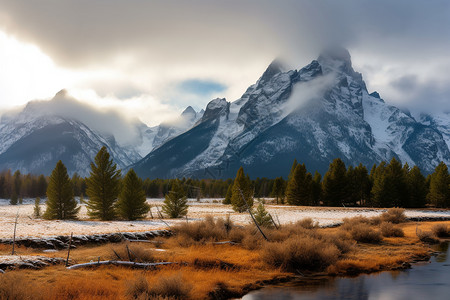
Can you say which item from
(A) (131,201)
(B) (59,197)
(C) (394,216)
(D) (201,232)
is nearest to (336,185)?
(C) (394,216)

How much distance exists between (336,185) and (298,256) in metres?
66.8

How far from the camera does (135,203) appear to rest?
46656mm

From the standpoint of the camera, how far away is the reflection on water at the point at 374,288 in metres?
16.6

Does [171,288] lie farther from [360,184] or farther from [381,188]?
[360,184]

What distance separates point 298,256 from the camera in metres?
21.9

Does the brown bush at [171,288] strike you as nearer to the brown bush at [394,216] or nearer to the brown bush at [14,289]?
the brown bush at [14,289]

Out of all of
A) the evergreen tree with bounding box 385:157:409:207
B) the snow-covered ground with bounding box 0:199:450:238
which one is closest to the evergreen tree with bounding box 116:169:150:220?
the snow-covered ground with bounding box 0:199:450:238

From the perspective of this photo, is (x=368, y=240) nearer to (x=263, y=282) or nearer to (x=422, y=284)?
(x=422, y=284)

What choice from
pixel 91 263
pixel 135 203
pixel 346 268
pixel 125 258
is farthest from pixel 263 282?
pixel 135 203

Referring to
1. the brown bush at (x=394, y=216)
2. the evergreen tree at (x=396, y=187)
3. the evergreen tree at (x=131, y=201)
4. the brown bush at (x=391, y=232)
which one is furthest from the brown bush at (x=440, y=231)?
the evergreen tree at (x=396, y=187)

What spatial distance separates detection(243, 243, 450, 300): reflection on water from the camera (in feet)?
54.3

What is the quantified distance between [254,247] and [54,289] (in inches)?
617

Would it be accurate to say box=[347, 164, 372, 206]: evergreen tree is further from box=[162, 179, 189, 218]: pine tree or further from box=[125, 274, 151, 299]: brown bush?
box=[125, 274, 151, 299]: brown bush

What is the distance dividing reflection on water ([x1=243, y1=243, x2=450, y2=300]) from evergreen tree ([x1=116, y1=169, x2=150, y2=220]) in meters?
31.3
